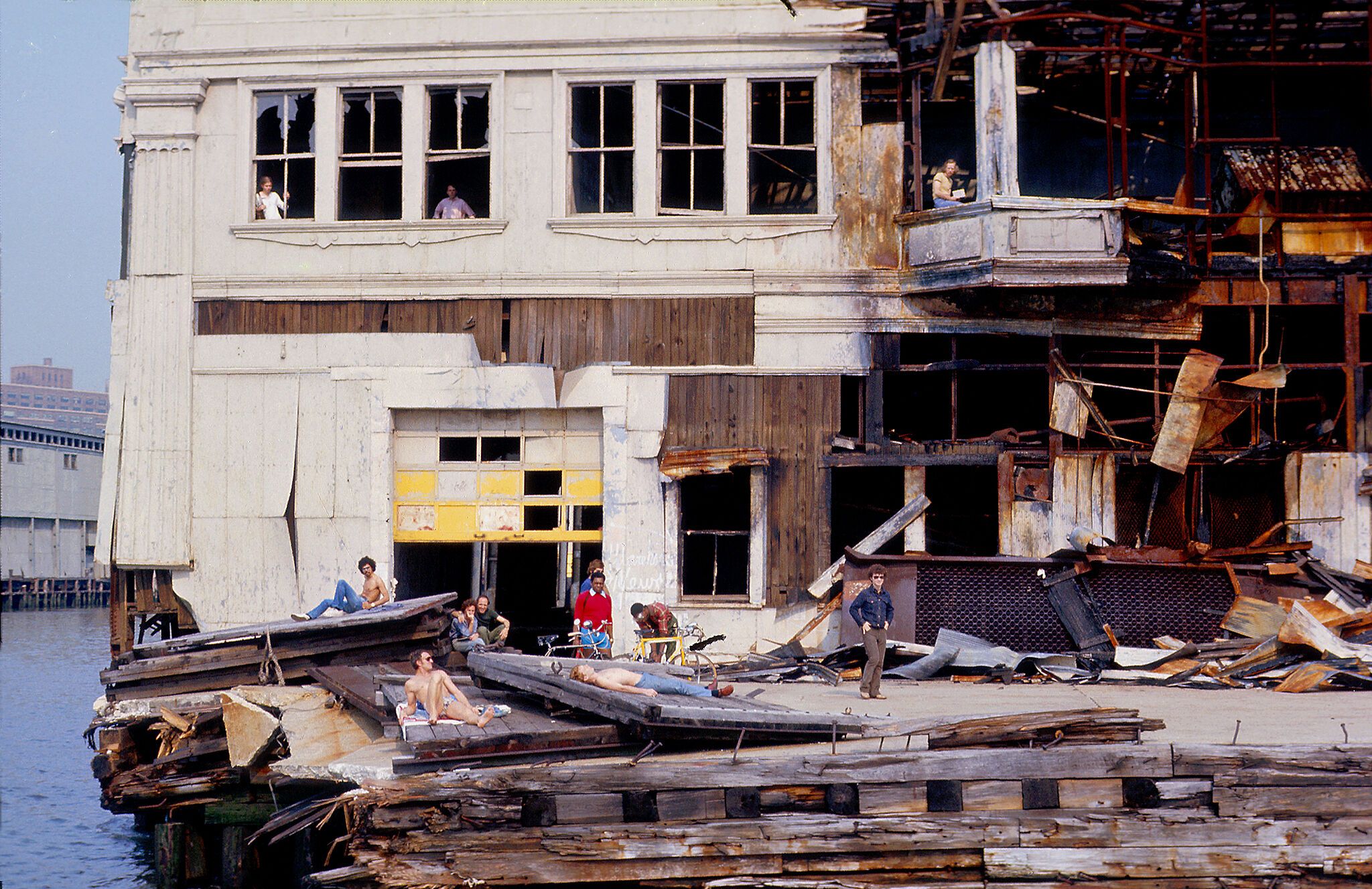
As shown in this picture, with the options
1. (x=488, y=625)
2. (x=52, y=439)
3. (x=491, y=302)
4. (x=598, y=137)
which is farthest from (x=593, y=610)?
(x=52, y=439)

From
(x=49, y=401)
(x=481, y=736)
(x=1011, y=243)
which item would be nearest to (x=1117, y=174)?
(x=1011, y=243)

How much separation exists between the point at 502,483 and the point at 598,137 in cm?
572

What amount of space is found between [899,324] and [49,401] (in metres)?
184

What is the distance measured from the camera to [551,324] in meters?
18.9

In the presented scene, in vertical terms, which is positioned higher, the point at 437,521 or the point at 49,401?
the point at 49,401

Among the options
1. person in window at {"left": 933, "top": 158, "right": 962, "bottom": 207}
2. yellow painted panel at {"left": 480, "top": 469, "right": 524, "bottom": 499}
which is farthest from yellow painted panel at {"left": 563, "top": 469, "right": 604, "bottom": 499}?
person in window at {"left": 933, "top": 158, "right": 962, "bottom": 207}

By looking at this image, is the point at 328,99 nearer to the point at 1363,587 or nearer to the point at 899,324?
the point at 899,324

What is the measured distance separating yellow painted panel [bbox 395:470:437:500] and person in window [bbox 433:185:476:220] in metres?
→ 4.07

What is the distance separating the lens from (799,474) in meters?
18.5

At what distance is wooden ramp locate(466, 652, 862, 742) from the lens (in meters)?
10.7

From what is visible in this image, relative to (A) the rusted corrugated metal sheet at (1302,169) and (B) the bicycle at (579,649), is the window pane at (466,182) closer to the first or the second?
(B) the bicycle at (579,649)

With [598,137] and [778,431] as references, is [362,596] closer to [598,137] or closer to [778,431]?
[778,431]

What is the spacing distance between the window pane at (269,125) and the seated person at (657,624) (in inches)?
379

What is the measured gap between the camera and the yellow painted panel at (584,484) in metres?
18.9
